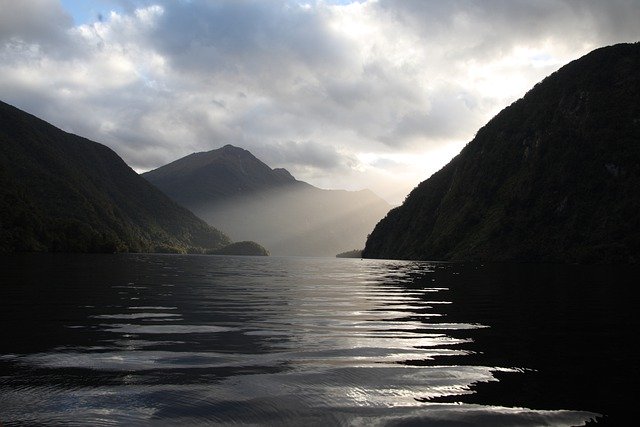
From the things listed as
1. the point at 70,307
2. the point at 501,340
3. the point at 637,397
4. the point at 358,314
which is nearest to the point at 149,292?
the point at 70,307

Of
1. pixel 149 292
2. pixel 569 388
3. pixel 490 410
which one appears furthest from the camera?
pixel 149 292

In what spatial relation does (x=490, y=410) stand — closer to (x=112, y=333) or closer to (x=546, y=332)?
(x=546, y=332)

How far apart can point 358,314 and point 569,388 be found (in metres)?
12.4

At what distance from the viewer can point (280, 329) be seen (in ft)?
53.6

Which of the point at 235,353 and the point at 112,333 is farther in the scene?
the point at 112,333

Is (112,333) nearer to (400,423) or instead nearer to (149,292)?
(400,423)

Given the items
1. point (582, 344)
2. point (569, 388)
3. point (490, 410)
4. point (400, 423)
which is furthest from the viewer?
point (582, 344)

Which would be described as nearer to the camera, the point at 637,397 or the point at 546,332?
the point at 637,397

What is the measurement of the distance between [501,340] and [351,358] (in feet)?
18.9

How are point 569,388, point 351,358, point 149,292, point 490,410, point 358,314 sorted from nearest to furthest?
point 490,410
point 569,388
point 351,358
point 358,314
point 149,292

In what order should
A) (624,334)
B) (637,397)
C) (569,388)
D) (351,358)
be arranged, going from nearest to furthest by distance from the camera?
(637,397) < (569,388) < (351,358) < (624,334)

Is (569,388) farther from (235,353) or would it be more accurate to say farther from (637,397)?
(235,353)

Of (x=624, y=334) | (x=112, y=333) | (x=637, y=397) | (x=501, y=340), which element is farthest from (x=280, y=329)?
(x=624, y=334)

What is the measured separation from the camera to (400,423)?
7098mm
